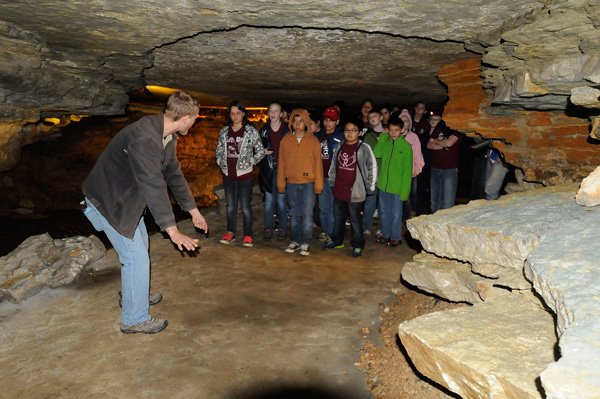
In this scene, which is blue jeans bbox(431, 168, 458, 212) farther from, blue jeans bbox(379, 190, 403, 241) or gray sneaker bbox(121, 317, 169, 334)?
gray sneaker bbox(121, 317, 169, 334)

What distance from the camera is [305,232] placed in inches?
225

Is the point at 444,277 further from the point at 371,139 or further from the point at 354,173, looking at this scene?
the point at 371,139

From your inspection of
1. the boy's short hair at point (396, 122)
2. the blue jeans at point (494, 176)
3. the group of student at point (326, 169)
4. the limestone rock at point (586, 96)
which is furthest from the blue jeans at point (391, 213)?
the limestone rock at point (586, 96)

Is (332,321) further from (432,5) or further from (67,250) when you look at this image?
(67,250)

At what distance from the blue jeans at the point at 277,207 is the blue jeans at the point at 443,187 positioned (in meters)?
2.74

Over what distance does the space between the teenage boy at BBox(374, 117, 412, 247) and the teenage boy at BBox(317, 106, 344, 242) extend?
0.67m

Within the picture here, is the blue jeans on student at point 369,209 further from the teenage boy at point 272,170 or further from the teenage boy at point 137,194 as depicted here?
the teenage boy at point 137,194

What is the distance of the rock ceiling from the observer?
3.09 metres

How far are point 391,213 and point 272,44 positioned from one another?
3.01 meters

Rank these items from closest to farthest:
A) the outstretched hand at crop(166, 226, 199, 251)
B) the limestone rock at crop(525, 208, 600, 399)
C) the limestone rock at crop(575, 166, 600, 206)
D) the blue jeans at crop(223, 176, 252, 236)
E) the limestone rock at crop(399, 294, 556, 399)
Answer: the limestone rock at crop(525, 208, 600, 399) → the limestone rock at crop(399, 294, 556, 399) → the limestone rock at crop(575, 166, 600, 206) → the outstretched hand at crop(166, 226, 199, 251) → the blue jeans at crop(223, 176, 252, 236)

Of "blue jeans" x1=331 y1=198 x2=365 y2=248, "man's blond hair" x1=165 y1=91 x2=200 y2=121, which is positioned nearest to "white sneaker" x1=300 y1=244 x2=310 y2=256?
"blue jeans" x1=331 y1=198 x2=365 y2=248

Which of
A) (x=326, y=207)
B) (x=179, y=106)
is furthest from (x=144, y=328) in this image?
(x=326, y=207)

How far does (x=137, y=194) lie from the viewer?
327cm

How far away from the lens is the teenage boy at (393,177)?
5.69 m
